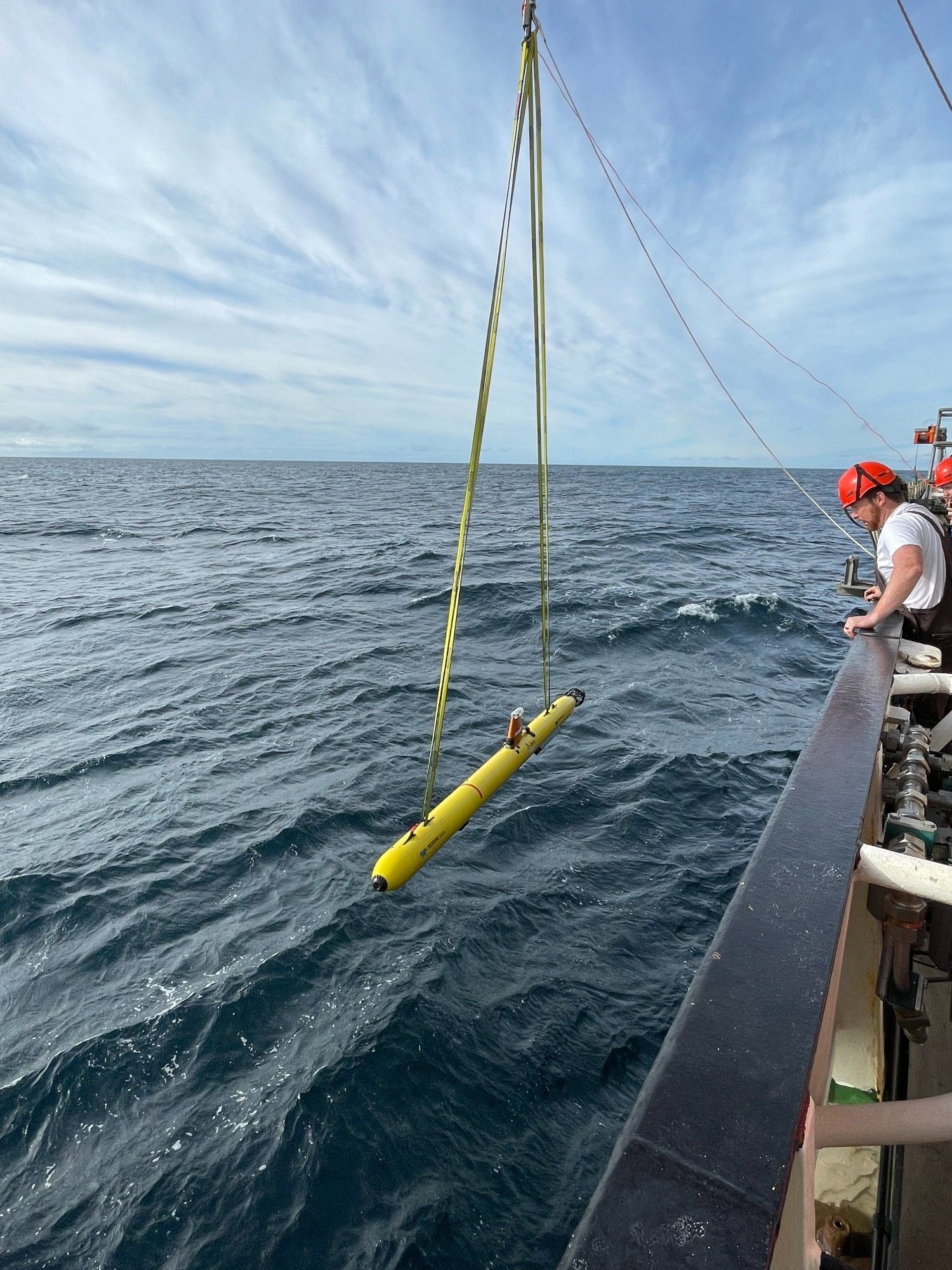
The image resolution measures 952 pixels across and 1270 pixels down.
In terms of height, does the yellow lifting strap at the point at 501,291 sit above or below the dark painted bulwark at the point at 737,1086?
A: above

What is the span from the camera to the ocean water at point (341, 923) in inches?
153

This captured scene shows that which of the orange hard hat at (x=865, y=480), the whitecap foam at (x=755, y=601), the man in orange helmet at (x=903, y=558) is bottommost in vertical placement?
the whitecap foam at (x=755, y=601)

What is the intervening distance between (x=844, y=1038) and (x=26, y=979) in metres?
5.89

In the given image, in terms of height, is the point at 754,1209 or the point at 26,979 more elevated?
the point at 754,1209

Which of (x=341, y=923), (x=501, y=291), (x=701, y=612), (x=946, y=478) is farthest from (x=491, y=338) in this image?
(x=701, y=612)

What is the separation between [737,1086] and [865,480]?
5.13 metres

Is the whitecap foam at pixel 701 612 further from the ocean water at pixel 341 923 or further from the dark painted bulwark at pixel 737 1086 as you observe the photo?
the dark painted bulwark at pixel 737 1086

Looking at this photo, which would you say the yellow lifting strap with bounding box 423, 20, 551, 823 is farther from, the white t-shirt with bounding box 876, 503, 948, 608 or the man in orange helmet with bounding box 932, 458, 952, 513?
the man in orange helmet with bounding box 932, 458, 952, 513

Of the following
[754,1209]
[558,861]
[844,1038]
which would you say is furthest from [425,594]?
[754,1209]

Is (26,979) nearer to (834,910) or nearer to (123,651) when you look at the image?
(834,910)

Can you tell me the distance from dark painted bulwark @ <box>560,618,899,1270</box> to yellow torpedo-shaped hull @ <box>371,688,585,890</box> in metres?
2.65

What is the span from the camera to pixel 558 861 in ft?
22.2

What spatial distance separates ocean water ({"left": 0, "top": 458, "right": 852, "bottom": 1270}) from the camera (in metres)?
3.89

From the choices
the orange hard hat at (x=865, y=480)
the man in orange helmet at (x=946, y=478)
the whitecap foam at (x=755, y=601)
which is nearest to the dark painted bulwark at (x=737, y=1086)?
the orange hard hat at (x=865, y=480)
